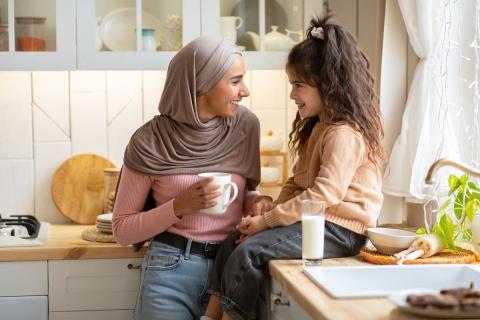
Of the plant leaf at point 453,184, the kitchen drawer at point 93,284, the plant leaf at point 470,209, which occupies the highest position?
the plant leaf at point 453,184

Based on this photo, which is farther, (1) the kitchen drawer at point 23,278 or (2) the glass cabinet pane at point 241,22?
(2) the glass cabinet pane at point 241,22

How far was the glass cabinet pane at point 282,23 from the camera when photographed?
3.04m

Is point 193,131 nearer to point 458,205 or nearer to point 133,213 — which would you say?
point 133,213

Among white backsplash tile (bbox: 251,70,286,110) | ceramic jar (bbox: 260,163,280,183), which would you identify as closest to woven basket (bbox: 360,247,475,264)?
ceramic jar (bbox: 260,163,280,183)

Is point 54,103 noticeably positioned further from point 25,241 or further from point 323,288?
point 323,288

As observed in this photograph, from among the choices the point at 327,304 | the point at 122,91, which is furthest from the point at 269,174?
the point at 327,304

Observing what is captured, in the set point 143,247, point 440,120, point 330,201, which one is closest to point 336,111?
point 330,201

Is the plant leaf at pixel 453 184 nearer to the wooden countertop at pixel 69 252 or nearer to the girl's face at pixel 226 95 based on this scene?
the girl's face at pixel 226 95

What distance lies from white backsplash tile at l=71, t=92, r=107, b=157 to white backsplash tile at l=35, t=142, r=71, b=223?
5 centimetres

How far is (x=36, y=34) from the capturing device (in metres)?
2.96

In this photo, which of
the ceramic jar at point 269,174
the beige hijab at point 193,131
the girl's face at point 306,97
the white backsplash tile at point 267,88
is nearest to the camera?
the girl's face at point 306,97

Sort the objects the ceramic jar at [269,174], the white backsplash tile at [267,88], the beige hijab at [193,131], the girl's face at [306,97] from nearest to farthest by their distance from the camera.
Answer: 1. the girl's face at [306,97]
2. the beige hijab at [193,131]
3. the ceramic jar at [269,174]
4. the white backsplash tile at [267,88]

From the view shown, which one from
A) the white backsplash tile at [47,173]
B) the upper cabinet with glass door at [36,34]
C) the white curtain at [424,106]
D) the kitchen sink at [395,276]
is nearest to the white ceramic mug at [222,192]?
the kitchen sink at [395,276]

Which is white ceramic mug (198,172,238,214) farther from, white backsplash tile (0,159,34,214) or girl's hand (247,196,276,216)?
white backsplash tile (0,159,34,214)
